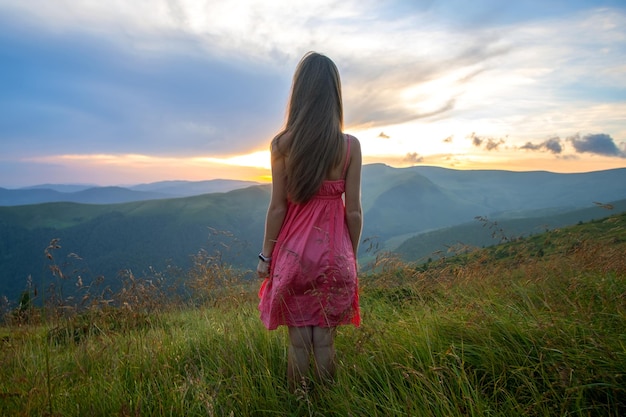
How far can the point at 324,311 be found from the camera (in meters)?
2.71

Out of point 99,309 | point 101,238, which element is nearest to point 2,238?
point 101,238

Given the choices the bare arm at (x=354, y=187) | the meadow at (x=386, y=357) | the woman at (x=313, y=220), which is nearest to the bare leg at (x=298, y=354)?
the woman at (x=313, y=220)

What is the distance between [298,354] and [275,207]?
45.6 inches

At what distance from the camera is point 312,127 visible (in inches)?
107

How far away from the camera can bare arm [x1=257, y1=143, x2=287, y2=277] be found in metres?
2.85

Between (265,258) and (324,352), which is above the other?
(265,258)

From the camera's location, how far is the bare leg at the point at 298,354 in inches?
107

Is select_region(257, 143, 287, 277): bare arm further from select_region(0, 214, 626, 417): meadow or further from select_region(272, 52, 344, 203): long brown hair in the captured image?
select_region(0, 214, 626, 417): meadow

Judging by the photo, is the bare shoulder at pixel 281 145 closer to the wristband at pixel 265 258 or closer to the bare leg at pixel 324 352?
the wristband at pixel 265 258

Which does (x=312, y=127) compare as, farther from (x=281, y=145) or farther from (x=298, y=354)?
(x=298, y=354)

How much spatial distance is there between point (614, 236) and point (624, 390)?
4051 millimetres

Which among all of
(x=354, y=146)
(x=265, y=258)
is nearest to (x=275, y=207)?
(x=265, y=258)

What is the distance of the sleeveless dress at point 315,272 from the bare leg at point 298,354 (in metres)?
0.07

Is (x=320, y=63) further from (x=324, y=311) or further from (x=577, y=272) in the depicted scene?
(x=577, y=272)
